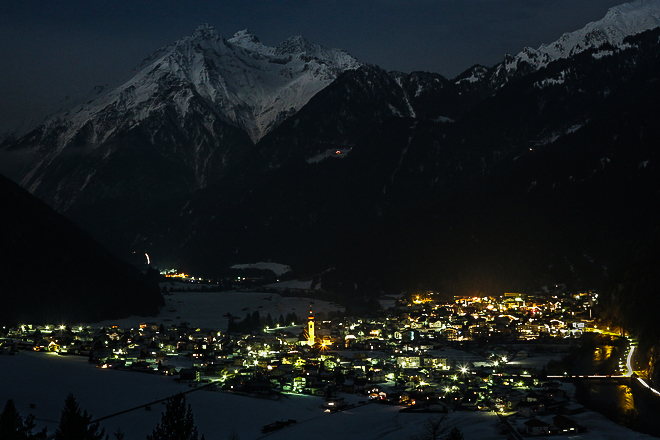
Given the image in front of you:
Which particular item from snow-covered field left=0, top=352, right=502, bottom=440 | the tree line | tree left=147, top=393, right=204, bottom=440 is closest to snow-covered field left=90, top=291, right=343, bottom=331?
snow-covered field left=0, top=352, right=502, bottom=440

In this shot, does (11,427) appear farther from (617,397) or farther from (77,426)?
(617,397)

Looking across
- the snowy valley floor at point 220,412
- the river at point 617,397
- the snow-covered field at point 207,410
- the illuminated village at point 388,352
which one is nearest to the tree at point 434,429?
the snowy valley floor at point 220,412

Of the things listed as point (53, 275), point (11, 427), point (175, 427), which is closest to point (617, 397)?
point (175, 427)

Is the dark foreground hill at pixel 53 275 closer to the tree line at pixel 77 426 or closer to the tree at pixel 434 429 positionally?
the tree at pixel 434 429

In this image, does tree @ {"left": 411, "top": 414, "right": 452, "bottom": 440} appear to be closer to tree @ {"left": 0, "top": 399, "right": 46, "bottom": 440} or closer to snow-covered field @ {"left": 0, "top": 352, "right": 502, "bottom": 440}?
snow-covered field @ {"left": 0, "top": 352, "right": 502, "bottom": 440}

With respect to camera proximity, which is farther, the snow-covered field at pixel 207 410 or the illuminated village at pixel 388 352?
the illuminated village at pixel 388 352

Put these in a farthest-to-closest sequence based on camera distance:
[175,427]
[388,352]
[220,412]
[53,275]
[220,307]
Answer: [220,307], [53,275], [388,352], [220,412], [175,427]
